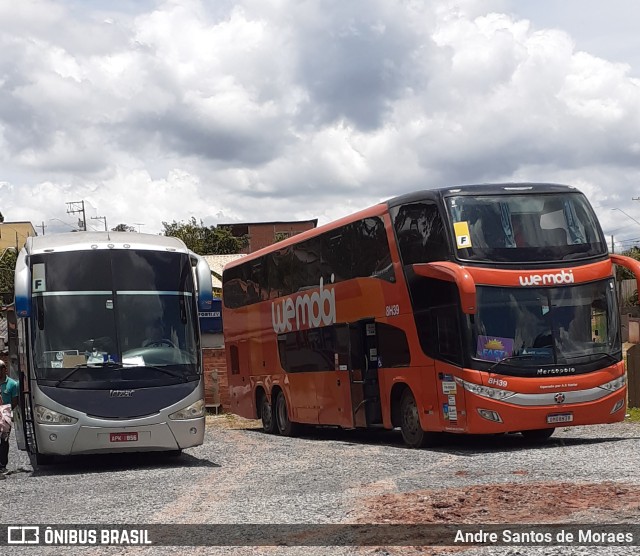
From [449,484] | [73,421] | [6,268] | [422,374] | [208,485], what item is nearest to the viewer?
[449,484]

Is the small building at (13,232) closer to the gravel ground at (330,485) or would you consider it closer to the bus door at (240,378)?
the bus door at (240,378)

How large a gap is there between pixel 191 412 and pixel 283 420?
8457 millimetres

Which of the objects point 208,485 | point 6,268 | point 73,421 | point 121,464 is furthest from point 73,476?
point 6,268

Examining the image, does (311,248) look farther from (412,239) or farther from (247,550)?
(247,550)

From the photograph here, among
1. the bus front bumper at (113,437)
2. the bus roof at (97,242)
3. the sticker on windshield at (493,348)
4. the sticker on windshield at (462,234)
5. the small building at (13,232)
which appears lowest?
the bus front bumper at (113,437)

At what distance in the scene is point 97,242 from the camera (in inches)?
689

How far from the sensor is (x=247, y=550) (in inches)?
359

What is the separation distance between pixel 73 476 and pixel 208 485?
129 inches

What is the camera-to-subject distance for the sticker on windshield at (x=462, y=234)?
17.3 metres

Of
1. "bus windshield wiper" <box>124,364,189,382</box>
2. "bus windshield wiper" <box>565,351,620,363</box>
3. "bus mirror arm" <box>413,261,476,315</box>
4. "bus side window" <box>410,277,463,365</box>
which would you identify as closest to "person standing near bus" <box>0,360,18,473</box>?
"bus windshield wiper" <box>124,364,189,382</box>

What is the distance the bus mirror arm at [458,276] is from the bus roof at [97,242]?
382 centimetres

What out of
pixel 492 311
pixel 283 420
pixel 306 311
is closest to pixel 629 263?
pixel 492 311

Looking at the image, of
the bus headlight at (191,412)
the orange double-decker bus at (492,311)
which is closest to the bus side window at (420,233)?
the orange double-decker bus at (492,311)

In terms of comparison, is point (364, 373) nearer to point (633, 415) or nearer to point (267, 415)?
point (633, 415)
